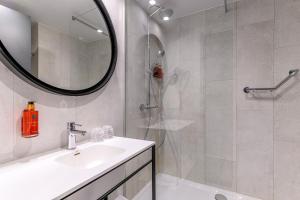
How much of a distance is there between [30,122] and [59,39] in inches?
21.3

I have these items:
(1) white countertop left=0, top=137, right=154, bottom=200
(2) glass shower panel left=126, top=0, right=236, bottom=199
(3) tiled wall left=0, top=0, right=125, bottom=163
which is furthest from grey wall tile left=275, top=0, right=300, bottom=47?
(1) white countertop left=0, top=137, right=154, bottom=200

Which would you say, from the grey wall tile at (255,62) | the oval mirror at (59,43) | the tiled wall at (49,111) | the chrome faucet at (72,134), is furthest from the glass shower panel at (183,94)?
the chrome faucet at (72,134)

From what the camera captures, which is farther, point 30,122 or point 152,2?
point 152,2

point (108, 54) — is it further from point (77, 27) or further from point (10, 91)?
point (10, 91)

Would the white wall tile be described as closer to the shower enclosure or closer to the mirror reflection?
the shower enclosure

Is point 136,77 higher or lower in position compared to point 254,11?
lower

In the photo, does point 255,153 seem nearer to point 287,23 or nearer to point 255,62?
point 255,62

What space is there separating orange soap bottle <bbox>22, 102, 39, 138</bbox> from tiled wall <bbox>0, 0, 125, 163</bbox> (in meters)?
0.05

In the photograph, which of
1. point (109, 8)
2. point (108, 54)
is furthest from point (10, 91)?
point (109, 8)

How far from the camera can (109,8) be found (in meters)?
1.42

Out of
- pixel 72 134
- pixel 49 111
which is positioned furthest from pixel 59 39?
pixel 72 134

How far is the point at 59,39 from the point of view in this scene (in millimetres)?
1002

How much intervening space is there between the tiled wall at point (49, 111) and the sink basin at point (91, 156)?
0.14 m

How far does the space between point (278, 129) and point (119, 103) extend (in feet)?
5.27
